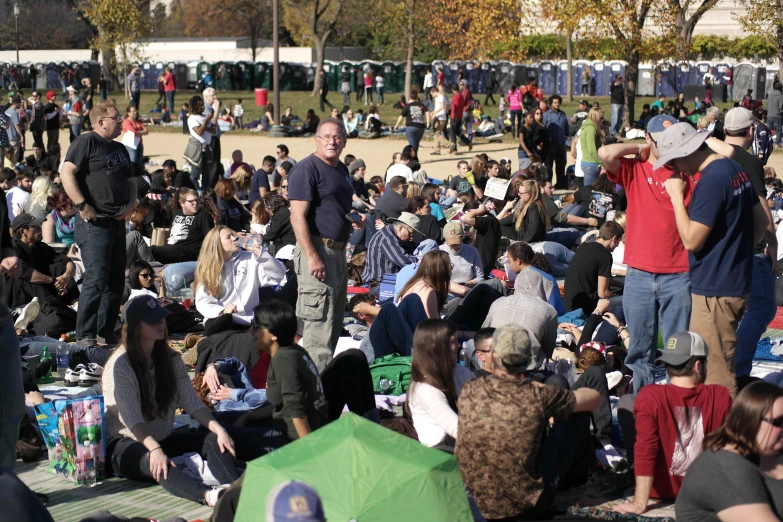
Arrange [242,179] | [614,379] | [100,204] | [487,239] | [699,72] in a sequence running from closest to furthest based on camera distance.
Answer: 1. [614,379]
2. [100,204]
3. [487,239]
4. [242,179]
5. [699,72]

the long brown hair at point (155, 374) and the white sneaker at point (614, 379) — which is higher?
the long brown hair at point (155, 374)

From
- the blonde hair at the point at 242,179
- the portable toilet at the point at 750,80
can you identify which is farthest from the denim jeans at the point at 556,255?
the portable toilet at the point at 750,80

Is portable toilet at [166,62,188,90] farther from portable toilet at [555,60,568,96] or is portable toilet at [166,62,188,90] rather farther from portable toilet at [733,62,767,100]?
portable toilet at [733,62,767,100]

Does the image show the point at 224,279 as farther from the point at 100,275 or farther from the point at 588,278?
the point at 588,278

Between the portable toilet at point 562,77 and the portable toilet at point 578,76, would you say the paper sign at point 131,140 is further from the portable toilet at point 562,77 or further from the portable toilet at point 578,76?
the portable toilet at point 562,77

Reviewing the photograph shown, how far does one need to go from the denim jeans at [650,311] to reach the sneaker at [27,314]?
15.9 feet

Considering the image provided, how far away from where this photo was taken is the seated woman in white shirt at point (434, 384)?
17.9ft

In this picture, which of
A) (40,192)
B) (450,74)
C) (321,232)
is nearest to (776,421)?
(321,232)

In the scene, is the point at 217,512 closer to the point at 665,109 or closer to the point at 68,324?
the point at 68,324

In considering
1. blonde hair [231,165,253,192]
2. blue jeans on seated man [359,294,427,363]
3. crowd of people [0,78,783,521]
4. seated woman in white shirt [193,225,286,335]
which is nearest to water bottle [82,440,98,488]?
crowd of people [0,78,783,521]

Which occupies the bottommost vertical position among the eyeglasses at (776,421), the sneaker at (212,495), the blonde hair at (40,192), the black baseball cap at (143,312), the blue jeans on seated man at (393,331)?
the sneaker at (212,495)

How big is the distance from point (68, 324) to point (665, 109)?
21.4 m

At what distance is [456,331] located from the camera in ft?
22.4

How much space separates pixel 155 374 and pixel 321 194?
1747 mm
